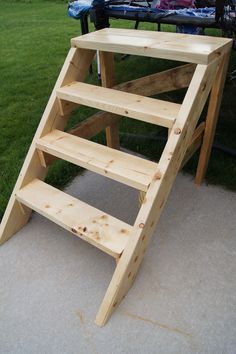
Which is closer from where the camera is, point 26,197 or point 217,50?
point 217,50

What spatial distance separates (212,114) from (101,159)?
A: 817 mm

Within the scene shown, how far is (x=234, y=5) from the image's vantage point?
6.71 ft

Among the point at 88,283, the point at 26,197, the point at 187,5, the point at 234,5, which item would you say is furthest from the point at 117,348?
the point at 187,5

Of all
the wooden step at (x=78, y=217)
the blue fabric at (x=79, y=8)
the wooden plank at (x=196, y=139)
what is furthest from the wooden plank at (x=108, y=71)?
the blue fabric at (x=79, y=8)

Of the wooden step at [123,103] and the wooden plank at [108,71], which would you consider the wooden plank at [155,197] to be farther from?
the wooden plank at [108,71]

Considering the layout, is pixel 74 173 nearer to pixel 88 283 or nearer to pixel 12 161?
pixel 12 161

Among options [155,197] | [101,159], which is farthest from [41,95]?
[155,197]

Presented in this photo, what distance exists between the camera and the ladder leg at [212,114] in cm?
190

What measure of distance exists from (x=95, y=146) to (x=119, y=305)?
2.77ft

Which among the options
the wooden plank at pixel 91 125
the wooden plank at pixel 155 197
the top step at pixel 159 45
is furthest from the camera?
the wooden plank at pixel 91 125

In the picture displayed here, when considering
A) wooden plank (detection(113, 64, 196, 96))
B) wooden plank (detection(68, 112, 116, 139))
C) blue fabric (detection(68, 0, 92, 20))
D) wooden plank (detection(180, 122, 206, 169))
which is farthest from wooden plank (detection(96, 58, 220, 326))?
blue fabric (detection(68, 0, 92, 20))

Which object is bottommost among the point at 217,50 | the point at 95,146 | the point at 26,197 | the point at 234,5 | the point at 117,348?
the point at 117,348

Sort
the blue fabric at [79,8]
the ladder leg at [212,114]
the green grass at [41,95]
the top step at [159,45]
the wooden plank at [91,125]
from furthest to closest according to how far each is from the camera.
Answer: the blue fabric at [79,8], the green grass at [41,95], the wooden plank at [91,125], the ladder leg at [212,114], the top step at [159,45]

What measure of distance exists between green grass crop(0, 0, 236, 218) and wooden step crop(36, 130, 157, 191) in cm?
62
